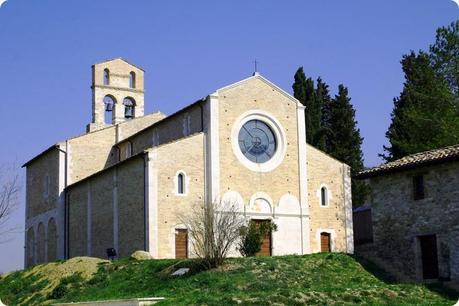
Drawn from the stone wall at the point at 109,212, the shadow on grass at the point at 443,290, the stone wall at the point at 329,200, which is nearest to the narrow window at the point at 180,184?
the stone wall at the point at 109,212

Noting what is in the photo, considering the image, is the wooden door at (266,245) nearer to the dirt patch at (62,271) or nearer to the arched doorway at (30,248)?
the dirt patch at (62,271)

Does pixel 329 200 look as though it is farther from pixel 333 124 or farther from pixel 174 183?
pixel 333 124

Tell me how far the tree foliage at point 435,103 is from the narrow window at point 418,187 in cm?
1163

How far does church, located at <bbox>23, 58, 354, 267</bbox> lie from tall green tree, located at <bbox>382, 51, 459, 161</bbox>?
18.5 feet

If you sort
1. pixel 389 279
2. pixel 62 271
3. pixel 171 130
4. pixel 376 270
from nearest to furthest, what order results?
pixel 389 279
pixel 376 270
pixel 62 271
pixel 171 130

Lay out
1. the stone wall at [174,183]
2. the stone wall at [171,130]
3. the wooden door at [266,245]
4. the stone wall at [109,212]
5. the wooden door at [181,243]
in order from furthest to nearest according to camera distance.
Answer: the stone wall at [171,130], the wooden door at [266,245], the stone wall at [109,212], the wooden door at [181,243], the stone wall at [174,183]

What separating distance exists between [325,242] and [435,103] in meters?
11.0

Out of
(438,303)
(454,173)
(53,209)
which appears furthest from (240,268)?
(53,209)

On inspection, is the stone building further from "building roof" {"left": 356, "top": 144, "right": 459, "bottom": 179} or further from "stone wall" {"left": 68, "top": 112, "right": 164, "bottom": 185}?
"stone wall" {"left": 68, "top": 112, "right": 164, "bottom": 185}

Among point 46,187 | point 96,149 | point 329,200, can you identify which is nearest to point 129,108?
Answer: point 96,149

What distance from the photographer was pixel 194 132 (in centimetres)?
3966

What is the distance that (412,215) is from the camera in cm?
2980

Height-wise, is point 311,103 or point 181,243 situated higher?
point 311,103

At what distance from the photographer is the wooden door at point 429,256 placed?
2895 cm
